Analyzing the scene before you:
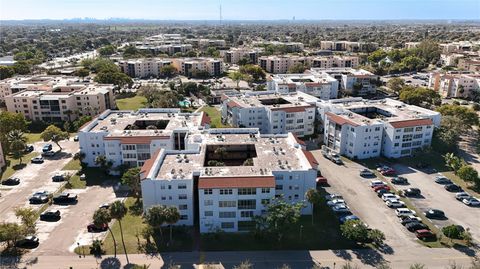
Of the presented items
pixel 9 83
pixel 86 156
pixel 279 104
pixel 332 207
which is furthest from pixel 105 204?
pixel 9 83

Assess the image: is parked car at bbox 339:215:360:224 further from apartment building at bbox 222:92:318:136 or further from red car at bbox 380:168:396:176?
apartment building at bbox 222:92:318:136

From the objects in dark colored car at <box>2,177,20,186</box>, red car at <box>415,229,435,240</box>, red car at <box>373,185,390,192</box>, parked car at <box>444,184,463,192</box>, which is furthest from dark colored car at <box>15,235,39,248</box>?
parked car at <box>444,184,463,192</box>

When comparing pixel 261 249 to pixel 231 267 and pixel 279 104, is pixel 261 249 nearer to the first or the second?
pixel 231 267

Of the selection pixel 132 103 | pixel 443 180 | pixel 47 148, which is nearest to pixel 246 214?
pixel 443 180

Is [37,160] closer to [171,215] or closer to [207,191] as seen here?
[171,215]

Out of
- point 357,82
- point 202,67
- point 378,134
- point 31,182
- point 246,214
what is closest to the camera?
point 246,214

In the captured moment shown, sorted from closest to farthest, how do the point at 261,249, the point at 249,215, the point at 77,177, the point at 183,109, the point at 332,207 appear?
the point at 261,249
the point at 249,215
the point at 332,207
the point at 77,177
the point at 183,109
